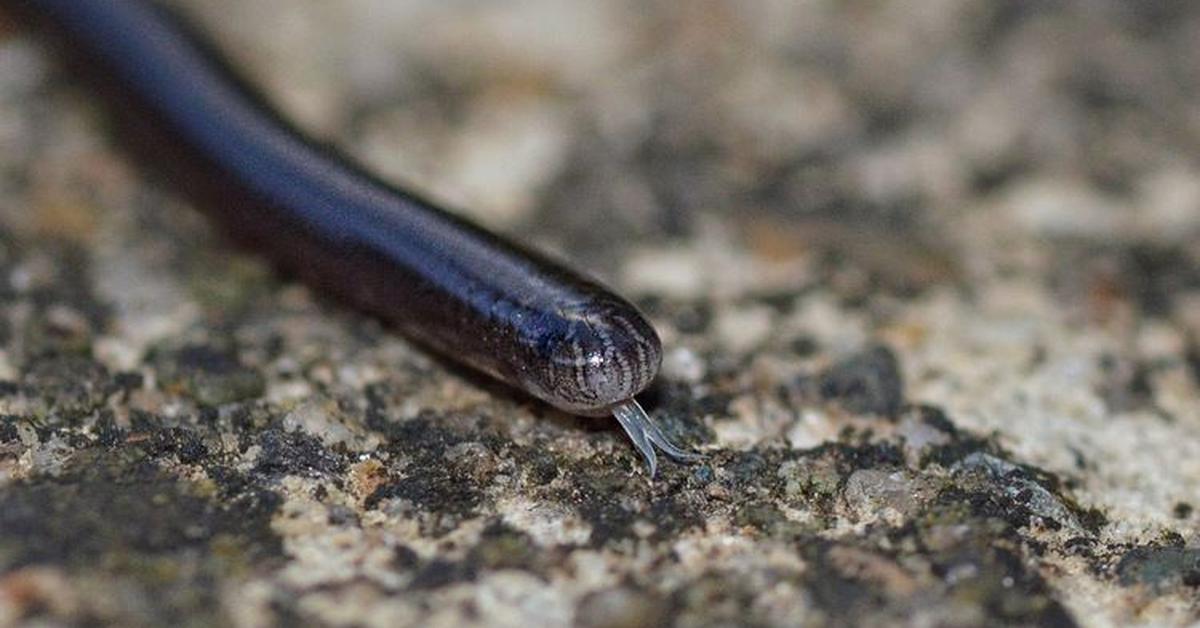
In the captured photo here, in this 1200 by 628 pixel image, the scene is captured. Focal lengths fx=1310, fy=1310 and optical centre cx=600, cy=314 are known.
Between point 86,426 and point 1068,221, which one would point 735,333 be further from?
point 86,426

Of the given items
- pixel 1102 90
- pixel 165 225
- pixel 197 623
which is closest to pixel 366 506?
pixel 197 623

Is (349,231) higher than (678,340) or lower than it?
higher

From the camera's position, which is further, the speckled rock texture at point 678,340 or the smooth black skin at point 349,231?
the smooth black skin at point 349,231

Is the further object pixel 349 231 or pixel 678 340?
pixel 678 340

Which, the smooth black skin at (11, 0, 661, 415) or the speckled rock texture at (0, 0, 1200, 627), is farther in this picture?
the smooth black skin at (11, 0, 661, 415)
